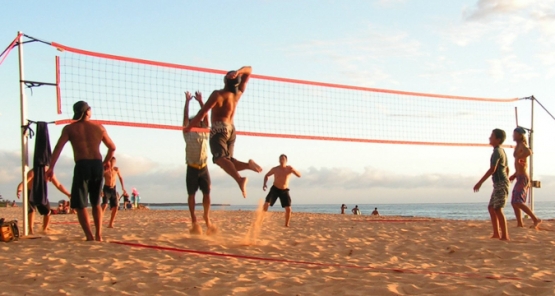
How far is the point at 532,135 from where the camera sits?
35.6ft

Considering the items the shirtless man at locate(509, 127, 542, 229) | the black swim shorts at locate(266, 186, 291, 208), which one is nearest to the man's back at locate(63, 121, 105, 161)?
the black swim shorts at locate(266, 186, 291, 208)

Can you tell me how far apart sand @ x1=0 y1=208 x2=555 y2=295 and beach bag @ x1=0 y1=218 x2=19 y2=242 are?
0.38 ft

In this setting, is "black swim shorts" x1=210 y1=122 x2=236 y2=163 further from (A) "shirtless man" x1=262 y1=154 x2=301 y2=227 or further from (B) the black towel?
(A) "shirtless man" x1=262 y1=154 x2=301 y2=227

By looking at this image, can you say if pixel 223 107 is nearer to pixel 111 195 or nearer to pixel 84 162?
pixel 84 162

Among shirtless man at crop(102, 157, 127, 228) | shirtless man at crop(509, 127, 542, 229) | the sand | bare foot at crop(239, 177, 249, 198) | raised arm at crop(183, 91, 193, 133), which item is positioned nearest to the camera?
the sand

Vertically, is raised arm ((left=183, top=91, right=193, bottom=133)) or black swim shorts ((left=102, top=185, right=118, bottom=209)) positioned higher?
raised arm ((left=183, top=91, right=193, bottom=133))

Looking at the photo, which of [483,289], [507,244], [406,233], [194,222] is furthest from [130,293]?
[406,233]

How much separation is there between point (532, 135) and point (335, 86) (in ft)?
15.4

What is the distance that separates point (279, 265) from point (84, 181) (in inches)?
86.9

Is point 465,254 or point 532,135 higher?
point 532,135

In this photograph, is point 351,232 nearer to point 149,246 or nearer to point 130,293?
point 149,246

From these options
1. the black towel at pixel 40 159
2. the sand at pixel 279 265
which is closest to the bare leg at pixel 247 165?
the sand at pixel 279 265

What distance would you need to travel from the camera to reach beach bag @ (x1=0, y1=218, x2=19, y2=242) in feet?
18.0

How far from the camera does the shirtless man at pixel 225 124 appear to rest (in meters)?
5.48
